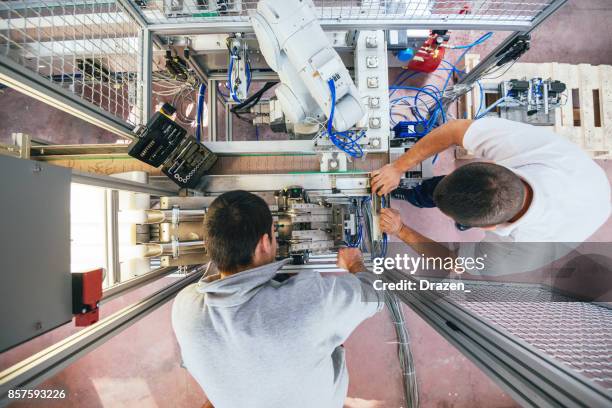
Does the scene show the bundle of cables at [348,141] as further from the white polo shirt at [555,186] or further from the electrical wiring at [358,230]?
the white polo shirt at [555,186]

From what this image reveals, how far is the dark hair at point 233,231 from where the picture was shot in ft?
3.21

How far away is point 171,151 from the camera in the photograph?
123cm

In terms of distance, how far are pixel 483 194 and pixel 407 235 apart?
0.55 m

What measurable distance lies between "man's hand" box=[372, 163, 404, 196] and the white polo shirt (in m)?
0.47

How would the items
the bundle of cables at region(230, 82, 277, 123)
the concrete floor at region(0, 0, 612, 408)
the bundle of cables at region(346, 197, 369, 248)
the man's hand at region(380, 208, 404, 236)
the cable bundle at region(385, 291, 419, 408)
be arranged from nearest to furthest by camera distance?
the man's hand at region(380, 208, 404, 236)
the bundle of cables at region(346, 197, 369, 248)
the bundle of cables at region(230, 82, 277, 123)
the cable bundle at region(385, 291, 419, 408)
the concrete floor at region(0, 0, 612, 408)

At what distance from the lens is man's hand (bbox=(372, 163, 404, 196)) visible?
54.1 inches

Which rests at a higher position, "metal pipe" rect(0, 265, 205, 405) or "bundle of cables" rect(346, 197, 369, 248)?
"bundle of cables" rect(346, 197, 369, 248)

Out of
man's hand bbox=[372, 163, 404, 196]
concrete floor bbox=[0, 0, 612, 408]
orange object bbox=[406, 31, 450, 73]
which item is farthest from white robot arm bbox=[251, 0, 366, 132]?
concrete floor bbox=[0, 0, 612, 408]

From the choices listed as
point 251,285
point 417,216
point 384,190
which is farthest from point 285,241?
point 417,216

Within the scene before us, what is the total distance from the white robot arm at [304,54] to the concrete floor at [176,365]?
4.58ft

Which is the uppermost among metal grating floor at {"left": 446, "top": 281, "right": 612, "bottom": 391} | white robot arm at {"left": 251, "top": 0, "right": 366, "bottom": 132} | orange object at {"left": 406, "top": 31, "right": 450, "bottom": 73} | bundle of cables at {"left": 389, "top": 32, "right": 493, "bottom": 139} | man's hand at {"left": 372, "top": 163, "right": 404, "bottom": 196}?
orange object at {"left": 406, "top": 31, "right": 450, "bottom": 73}

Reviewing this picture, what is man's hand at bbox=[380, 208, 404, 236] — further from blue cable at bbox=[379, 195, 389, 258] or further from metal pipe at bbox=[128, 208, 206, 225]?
metal pipe at bbox=[128, 208, 206, 225]

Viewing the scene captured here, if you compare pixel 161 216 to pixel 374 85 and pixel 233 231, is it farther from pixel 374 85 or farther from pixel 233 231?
pixel 374 85

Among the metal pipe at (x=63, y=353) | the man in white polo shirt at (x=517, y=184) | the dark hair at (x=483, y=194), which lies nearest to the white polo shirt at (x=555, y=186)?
the man in white polo shirt at (x=517, y=184)
